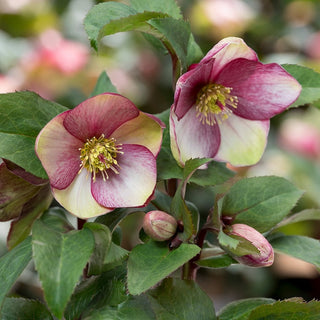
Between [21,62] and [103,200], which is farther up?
[103,200]

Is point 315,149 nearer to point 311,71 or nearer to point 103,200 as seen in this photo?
point 311,71

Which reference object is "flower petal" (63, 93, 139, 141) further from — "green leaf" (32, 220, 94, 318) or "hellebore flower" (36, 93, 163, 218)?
"green leaf" (32, 220, 94, 318)

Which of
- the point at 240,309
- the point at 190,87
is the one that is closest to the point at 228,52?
the point at 190,87

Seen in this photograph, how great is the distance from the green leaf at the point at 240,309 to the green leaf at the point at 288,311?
4 cm

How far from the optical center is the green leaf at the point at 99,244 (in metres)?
0.54

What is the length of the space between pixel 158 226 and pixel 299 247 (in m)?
0.17

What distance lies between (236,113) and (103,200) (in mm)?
173

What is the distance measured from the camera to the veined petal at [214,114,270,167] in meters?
0.64

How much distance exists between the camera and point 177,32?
0.59 meters

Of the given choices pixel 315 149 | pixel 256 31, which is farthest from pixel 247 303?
pixel 256 31

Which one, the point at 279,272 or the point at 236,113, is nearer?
the point at 236,113

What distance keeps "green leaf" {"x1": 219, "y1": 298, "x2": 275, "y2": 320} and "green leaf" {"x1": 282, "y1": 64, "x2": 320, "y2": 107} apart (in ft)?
0.70

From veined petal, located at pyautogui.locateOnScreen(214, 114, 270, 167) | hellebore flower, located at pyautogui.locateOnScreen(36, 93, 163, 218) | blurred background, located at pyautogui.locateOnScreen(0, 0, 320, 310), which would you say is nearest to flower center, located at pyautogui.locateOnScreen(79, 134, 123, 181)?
hellebore flower, located at pyautogui.locateOnScreen(36, 93, 163, 218)

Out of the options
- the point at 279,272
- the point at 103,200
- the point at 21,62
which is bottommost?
the point at 279,272
